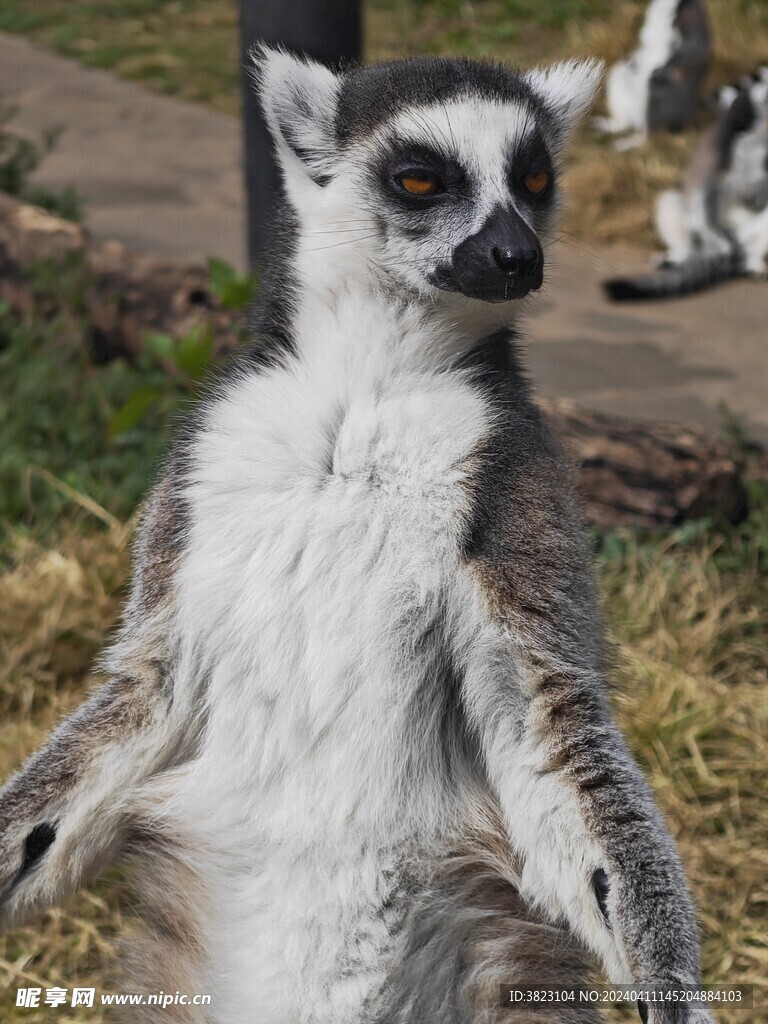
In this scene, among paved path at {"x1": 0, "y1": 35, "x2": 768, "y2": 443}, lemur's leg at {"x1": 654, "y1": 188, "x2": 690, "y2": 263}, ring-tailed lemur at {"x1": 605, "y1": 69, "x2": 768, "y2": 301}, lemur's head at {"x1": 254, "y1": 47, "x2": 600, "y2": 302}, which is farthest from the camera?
lemur's leg at {"x1": 654, "y1": 188, "x2": 690, "y2": 263}

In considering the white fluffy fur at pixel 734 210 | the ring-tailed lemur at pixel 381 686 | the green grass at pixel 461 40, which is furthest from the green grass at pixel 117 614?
the green grass at pixel 461 40

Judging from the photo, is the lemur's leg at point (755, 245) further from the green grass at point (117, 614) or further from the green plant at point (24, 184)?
the green plant at point (24, 184)

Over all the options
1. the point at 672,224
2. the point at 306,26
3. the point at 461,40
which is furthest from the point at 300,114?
the point at 461,40

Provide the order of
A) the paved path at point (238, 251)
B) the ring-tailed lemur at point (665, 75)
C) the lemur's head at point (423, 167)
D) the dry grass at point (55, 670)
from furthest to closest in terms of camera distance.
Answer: the ring-tailed lemur at point (665, 75) < the paved path at point (238, 251) < the dry grass at point (55, 670) < the lemur's head at point (423, 167)

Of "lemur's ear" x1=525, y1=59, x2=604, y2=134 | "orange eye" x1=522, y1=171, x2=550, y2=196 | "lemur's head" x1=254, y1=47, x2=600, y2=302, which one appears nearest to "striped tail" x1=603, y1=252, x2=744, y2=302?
"lemur's ear" x1=525, y1=59, x2=604, y2=134

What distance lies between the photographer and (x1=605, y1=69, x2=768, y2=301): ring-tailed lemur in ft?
25.5

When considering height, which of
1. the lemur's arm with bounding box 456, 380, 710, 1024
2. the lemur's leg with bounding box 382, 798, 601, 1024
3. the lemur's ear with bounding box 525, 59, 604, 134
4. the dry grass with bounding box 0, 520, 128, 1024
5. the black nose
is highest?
the lemur's ear with bounding box 525, 59, 604, 134

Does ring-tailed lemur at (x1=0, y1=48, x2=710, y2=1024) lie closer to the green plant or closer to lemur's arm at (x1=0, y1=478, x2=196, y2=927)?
lemur's arm at (x1=0, y1=478, x2=196, y2=927)

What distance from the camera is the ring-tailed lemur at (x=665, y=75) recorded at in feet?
33.9

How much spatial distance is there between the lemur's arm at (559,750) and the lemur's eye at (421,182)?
1.47 feet

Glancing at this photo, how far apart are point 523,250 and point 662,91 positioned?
915 centimetres

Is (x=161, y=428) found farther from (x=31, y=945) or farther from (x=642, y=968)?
(x=642, y=968)

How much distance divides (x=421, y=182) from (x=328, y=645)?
0.79m

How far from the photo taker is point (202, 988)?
195 centimetres
